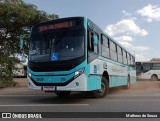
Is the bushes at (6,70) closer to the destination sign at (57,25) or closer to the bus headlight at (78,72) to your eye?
the destination sign at (57,25)

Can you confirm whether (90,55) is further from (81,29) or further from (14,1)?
(14,1)

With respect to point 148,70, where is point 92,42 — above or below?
above

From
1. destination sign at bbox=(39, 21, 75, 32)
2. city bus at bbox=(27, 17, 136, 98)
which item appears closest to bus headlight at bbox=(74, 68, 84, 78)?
city bus at bbox=(27, 17, 136, 98)

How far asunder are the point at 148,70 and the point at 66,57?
30.1 m

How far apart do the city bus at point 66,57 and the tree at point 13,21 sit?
10134mm

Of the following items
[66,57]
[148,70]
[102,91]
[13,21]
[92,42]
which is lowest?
[102,91]

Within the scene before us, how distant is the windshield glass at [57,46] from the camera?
13.3m

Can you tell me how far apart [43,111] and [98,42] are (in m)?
5.18

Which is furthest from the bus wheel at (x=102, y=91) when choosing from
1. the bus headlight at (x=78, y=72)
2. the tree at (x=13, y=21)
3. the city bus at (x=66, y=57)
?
the tree at (x=13, y=21)

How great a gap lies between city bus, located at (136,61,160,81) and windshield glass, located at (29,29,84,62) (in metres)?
28.9

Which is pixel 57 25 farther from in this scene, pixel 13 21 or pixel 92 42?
pixel 13 21

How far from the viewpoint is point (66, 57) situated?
13.2 metres

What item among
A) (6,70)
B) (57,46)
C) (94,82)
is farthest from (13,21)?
(94,82)

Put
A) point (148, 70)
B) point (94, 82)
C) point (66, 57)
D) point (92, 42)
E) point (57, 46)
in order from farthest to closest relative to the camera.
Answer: point (148, 70) < point (94, 82) < point (92, 42) < point (57, 46) < point (66, 57)
